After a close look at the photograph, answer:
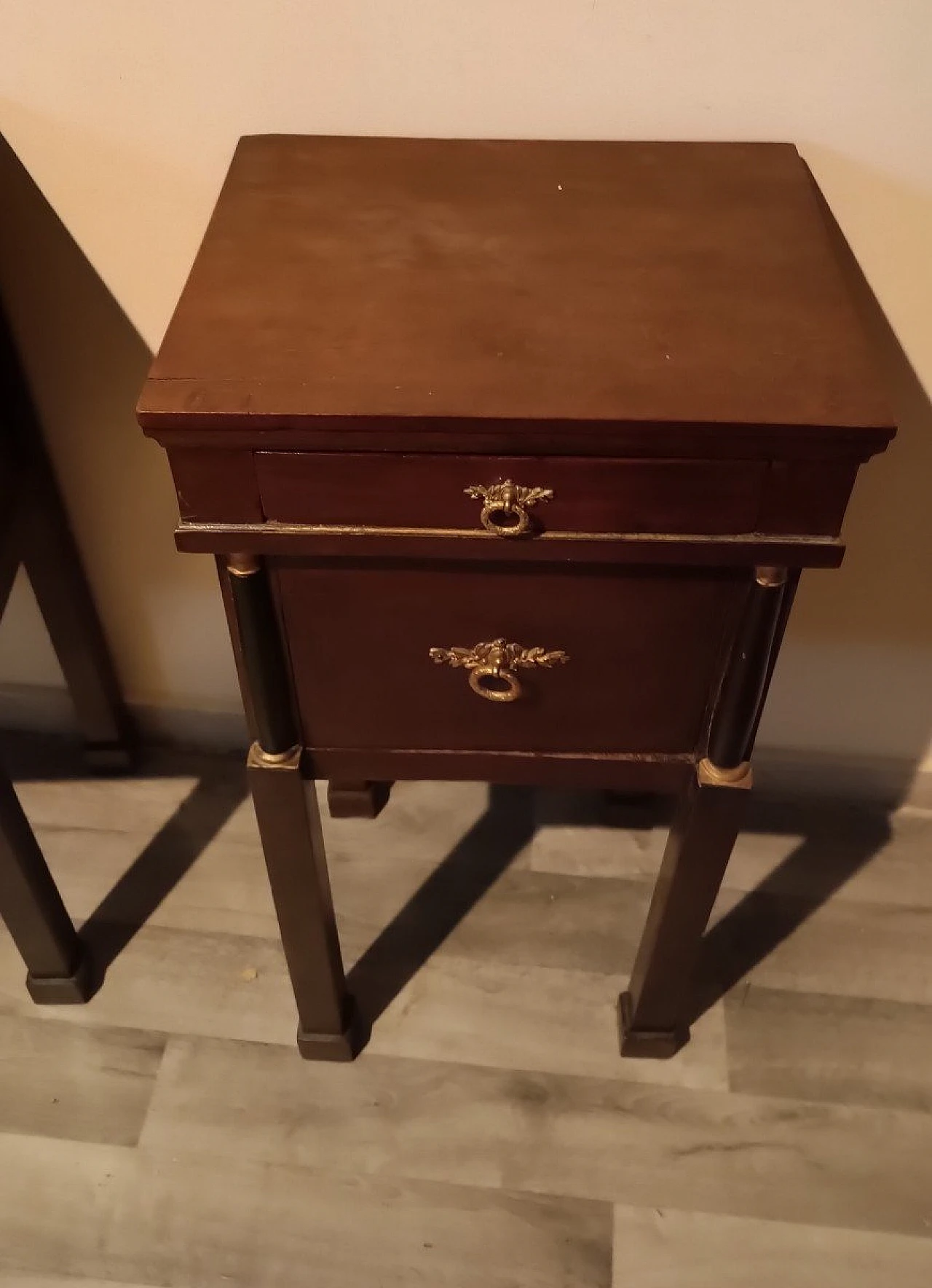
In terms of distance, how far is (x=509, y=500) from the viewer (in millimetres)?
686

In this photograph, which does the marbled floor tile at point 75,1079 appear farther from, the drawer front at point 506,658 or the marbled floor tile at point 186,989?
the drawer front at point 506,658

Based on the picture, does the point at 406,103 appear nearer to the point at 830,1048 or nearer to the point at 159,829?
the point at 159,829

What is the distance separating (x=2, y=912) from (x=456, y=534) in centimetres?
74

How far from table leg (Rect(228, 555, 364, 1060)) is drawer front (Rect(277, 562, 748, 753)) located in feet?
0.07

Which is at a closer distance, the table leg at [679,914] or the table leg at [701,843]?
the table leg at [701,843]

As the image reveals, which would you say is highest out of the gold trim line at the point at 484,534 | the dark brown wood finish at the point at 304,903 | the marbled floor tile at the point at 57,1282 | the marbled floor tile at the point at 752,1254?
the gold trim line at the point at 484,534

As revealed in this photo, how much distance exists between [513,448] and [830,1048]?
0.88m

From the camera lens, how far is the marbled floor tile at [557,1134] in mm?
1128

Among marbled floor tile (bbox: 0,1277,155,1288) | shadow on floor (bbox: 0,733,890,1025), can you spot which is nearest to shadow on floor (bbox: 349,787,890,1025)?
shadow on floor (bbox: 0,733,890,1025)

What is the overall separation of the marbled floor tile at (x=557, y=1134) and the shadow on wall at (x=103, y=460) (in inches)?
19.2

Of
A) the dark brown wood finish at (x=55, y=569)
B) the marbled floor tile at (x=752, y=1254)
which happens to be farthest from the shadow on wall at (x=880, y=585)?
the dark brown wood finish at (x=55, y=569)

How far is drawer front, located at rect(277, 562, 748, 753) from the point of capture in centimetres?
77

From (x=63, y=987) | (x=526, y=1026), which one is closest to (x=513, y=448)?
(x=526, y=1026)

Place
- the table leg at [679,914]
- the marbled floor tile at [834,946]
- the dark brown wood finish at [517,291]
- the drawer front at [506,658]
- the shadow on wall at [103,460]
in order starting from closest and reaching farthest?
the dark brown wood finish at [517,291], the drawer front at [506,658], the table leg at [679,914], the shadow on wall at [103,460], the marbled floor tile at [834,946]
